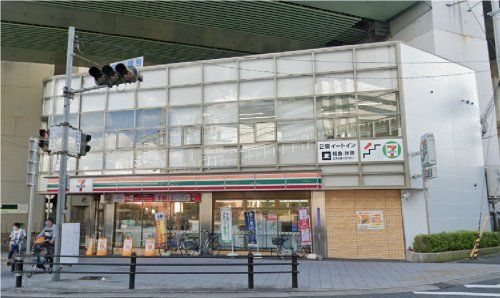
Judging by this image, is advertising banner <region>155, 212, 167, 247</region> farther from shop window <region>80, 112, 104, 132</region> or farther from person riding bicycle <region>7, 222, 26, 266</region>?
person riding bicycle <region>7, 222, 26, 266</region>

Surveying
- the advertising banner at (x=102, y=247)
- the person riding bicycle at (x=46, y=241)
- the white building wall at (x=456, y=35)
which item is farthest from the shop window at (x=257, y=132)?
the white building wall at (x=456, y=35)

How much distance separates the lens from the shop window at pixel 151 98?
766 inches

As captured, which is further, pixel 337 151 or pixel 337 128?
pixel 337 128

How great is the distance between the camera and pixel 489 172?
19.1m

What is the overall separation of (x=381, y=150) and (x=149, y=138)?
403 inches

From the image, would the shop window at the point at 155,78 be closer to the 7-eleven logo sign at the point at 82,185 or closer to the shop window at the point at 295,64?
the 7-eleven logo sign at the point at 82,185

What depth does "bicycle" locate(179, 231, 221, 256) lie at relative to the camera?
18156 millimetres

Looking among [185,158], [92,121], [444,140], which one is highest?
[92,121]

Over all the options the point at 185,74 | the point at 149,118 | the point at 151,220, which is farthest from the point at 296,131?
the point at 151,220

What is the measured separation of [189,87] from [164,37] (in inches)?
265

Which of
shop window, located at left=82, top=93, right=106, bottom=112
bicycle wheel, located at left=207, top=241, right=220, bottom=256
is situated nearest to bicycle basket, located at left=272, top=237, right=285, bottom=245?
bicycle wheel, located at left=207, top=241, right=220, bottom=256

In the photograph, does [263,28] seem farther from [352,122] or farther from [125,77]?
[125,77]

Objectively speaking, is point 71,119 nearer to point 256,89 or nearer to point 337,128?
point 256,89

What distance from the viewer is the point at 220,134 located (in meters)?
18.5
